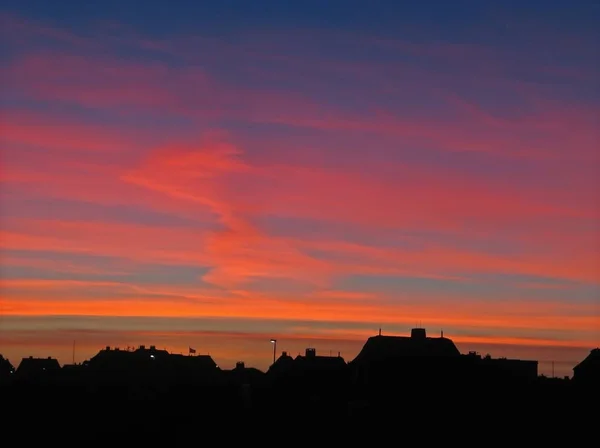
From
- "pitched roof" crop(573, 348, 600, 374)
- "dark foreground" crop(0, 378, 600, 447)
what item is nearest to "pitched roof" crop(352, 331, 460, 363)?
"pitched roof" crop(573, 348, 600, 374)

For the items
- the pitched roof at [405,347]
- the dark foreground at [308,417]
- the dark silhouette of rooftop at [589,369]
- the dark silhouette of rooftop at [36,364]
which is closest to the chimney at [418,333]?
the pitched roof at [405,347]

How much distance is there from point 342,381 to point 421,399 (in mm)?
23768

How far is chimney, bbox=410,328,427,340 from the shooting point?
106 meters

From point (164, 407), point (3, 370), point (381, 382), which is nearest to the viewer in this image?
point (164, 407)

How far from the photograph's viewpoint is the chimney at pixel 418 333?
106 metres

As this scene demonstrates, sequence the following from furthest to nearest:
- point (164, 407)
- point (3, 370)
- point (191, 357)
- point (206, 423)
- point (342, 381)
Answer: point (3, 370), point (191, 357), point (342, 381), point (164, 407), point (206, 423)

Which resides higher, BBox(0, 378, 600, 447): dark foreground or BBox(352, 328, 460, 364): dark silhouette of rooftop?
BBox(352, 328, 460, 364): dark silhouette of rooftop

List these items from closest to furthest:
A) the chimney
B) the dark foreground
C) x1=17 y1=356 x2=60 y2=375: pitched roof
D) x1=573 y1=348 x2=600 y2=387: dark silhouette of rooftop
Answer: the dark foreground → x1=573 y1=348 x2=600 y2=387: dark silhouette of rooftop → the chimney → x1=17 y1=356 x2=60 y2=375: pitched roof

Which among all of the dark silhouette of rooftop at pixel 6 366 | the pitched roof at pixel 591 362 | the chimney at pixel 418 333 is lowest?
the dark silhouette of rooftop at pixel 6 366

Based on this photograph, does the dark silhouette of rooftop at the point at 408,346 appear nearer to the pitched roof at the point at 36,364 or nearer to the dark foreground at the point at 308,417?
the dark foreground at the point at 308,417

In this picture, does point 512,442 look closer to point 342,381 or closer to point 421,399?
point 421,399

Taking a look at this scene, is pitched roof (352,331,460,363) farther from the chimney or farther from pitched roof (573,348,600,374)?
pitched roof (573,348,600,374)

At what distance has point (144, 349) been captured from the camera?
458 ft

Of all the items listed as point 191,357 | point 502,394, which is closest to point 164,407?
point 502,394
